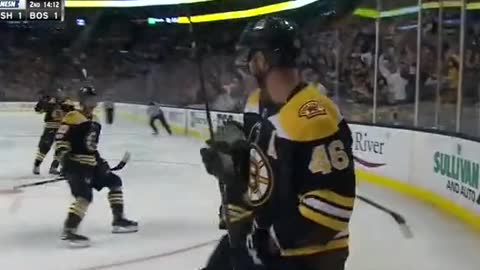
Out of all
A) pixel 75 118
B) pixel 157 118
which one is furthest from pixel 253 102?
pixel 157 118

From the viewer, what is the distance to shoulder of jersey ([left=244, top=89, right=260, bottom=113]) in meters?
1.46

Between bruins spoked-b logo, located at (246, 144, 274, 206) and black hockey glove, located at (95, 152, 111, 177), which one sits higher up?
bruins spoked-b logo, located at (246, 144, 274, 206)

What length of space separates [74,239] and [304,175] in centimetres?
284

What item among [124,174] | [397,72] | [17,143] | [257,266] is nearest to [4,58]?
[17,143]

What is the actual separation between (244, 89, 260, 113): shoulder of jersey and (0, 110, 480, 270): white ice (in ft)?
4.57

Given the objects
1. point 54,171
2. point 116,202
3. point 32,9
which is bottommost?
point 54,171

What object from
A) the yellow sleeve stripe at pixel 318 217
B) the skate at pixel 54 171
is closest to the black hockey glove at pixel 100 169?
the yellow sleeve stripe at pixel 318 217

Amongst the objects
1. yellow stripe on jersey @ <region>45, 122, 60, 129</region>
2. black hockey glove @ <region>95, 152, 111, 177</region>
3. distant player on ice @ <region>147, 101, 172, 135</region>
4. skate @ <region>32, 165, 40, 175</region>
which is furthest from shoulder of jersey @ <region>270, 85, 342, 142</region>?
distant player on ice @ <region>147, 101, 172, 135</region>

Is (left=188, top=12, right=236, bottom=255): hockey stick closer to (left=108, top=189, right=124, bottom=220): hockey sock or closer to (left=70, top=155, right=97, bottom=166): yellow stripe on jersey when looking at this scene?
(left=70, top=155, right=97, bottom=166): yellow stripe on jersey

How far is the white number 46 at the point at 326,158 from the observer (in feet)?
4.24

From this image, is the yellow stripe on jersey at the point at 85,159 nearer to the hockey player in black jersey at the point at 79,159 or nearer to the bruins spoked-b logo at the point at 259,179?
the hockey player in black jersey at the point at 79,159

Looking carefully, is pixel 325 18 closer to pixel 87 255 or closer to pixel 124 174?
→ pixel 124 174

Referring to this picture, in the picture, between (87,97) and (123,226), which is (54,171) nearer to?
(123,226)

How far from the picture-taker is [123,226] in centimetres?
438
